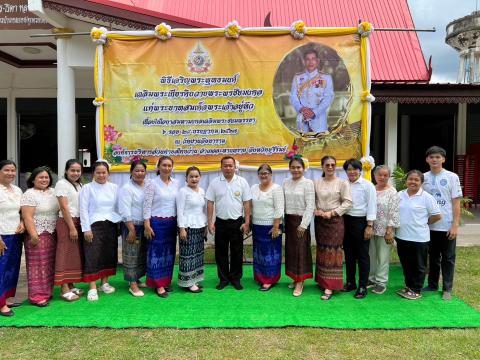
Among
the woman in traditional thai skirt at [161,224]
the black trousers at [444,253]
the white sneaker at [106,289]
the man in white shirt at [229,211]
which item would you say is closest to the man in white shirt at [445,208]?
the black trousers at [444,253]

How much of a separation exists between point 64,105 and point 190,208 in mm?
2984

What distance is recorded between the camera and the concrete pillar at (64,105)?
591 centimetres

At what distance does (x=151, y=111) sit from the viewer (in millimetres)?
5047

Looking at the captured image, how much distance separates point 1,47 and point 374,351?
765cm

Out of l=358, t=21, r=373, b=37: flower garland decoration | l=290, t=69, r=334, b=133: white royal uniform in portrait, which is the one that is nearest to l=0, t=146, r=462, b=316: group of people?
l=290, t=69, r=334, b=133: white royal uniform in portrait

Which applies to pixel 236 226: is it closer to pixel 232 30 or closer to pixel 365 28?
pixel 232 30

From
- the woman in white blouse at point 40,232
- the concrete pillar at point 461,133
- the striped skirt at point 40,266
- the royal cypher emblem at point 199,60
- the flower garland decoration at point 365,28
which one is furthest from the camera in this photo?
the concrete pillar at point 461,133

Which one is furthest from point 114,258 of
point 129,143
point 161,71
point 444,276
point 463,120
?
point 463,120

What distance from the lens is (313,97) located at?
507 cm

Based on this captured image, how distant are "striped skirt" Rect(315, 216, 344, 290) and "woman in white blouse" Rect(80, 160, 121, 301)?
199 centimetres

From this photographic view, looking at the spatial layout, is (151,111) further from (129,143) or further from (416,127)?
(416,127)

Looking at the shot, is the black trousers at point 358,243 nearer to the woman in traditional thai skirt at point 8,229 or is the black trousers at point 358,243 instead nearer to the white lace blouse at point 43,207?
the white lace blouse at point 43,207

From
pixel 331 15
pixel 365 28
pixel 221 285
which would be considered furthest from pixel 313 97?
pixel 331 15

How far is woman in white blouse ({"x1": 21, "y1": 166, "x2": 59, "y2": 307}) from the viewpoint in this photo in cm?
370
